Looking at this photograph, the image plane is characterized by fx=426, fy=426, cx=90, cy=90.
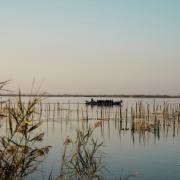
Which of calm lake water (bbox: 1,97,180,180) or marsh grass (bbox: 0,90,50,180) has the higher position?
marsh grass (bbox: 0,90,50,180)

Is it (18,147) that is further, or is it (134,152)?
(134,152)

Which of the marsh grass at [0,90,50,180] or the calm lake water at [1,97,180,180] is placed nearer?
the marsh grass at [0,90,50,180]

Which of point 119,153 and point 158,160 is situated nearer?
point 158,160

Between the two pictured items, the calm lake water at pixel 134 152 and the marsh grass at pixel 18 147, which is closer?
the marsh grass at pixel 18 147

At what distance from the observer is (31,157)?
18.1 ft

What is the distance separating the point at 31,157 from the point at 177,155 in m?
18.7

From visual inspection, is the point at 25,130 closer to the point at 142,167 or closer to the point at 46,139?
the point at 142,167

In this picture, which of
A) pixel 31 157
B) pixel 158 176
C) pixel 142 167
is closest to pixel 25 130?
pixel 31 157

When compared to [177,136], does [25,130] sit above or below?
above

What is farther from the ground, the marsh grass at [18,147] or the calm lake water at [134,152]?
the marsh grass at [18,147]

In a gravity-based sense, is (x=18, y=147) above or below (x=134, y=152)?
above

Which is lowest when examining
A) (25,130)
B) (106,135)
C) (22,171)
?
(106,135)

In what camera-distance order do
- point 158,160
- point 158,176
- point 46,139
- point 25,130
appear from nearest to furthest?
point 25,130 < point 158,176 < point 158,160 < point 46,139

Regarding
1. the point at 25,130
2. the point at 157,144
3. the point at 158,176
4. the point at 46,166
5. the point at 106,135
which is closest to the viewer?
the point at 25,130
